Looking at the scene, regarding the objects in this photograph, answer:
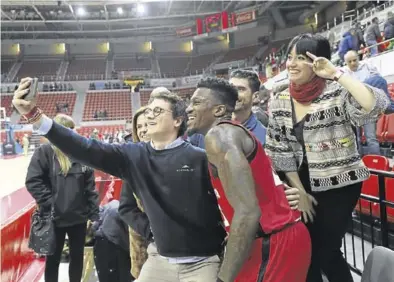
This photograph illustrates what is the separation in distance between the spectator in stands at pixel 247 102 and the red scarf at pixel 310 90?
0.70 m

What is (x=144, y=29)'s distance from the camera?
33.7m

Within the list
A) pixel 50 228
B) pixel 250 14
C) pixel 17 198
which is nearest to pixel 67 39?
pixel 250 14

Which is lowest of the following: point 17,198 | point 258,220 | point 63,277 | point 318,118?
point 63,277

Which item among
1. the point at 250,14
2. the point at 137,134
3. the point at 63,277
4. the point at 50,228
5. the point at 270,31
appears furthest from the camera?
the point at 270,31

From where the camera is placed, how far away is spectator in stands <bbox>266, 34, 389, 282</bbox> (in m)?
1.81

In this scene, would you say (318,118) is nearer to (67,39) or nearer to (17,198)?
(17,198)

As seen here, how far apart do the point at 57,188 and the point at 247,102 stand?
62.4 inches

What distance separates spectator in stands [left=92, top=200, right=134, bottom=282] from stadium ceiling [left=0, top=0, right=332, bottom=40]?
A: 895 inches

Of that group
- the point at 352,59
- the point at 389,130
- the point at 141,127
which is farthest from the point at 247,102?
the point at 389,130

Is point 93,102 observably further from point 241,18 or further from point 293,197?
point 293,197

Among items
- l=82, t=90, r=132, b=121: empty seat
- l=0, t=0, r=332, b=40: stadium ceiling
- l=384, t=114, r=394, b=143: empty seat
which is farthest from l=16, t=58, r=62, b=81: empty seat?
l=384, t=114, r=394, b=143: empty seat

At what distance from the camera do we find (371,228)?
121 inches

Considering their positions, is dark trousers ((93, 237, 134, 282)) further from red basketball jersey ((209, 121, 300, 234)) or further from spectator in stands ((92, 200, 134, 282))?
red basketball jersey ((209, 121, 300, 234))

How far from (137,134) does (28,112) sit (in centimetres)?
108
